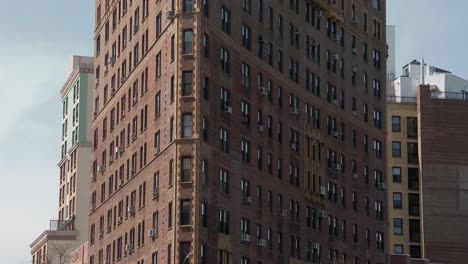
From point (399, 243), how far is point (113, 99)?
65489mm

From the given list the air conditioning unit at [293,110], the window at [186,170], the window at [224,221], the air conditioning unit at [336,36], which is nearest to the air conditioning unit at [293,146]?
the air conditioning unit at [293,110]

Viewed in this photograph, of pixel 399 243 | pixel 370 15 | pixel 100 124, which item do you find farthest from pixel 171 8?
pixel 399 243

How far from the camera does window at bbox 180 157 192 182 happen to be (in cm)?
9762

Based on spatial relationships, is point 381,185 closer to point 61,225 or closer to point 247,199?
point 247,199

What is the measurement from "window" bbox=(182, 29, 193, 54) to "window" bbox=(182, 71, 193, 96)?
5.90 feet

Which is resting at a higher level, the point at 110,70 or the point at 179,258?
the point at 110,70

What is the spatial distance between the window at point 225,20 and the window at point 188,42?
4194 millimetres

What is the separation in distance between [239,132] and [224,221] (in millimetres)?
8577

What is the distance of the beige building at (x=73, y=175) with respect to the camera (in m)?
162

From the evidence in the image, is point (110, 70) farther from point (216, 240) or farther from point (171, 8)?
point (216, 240)

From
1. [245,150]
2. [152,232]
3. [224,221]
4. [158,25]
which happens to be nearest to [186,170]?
[224,221]

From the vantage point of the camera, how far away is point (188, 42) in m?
100

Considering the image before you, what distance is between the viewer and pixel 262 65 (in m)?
111

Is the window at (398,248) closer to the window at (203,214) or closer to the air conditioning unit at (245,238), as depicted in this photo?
the air conditioning unit at (245,238)
